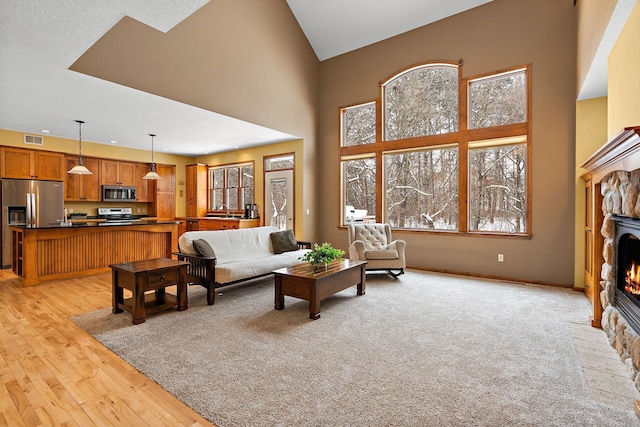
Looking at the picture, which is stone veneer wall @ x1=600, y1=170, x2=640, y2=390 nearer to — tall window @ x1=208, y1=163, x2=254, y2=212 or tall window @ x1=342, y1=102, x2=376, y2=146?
tall window @ x1=342, y1=102, x2=376, y2=146

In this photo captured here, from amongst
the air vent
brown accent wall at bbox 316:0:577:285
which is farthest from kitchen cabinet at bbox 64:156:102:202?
brown accent wall at bbox 316:0:577:285

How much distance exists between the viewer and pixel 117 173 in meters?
7.89

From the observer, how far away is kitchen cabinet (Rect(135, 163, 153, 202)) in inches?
327

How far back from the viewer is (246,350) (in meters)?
2.61

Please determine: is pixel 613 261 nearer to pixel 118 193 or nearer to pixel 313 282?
pixel 313 282

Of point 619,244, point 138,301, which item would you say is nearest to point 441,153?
point 619,244

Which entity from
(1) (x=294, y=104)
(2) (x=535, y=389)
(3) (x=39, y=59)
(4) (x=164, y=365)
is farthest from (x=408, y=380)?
(1) (x=294, y=104)

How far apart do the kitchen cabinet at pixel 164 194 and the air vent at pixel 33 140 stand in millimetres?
2478

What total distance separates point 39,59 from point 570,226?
22.3 ft

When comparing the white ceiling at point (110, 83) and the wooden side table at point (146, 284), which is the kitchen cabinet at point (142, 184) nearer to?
the white ceiling at point (110, 83)

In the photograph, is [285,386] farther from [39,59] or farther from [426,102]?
[426,102]

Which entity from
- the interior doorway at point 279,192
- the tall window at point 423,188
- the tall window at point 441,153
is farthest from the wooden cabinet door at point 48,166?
the tall window at point 423,188

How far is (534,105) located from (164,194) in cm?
834

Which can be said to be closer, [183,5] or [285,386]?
[285,386]
